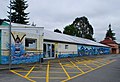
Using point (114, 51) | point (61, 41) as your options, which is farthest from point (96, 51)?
point (114, 51)

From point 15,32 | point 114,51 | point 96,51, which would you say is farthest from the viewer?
point 114,51

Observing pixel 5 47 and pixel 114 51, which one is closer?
pixel 5 47

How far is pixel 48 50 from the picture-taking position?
1336 inches

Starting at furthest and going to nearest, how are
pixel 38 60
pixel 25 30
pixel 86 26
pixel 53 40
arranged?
pixel 86 26 → pixel 53 40 → pixel 38 60 → pixel 25 30

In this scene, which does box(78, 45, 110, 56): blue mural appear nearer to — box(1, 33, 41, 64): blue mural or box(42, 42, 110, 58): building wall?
box(42, 42, 110, 58): building wall

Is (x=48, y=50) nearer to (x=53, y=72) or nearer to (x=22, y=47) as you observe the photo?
(x=22, y=47)

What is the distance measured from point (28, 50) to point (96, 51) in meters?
36.3

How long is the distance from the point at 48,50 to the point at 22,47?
9176 mm

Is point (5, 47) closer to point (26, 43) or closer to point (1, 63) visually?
point (1, 63)

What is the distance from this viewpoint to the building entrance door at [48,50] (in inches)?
1304

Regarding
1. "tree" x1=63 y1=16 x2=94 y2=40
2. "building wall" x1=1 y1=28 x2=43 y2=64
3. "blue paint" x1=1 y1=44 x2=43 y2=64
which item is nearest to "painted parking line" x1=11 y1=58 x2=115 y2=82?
"blue paint" x1=1 y1=44 x2=43 y2=64

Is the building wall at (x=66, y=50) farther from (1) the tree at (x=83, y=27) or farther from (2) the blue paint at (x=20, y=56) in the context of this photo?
(1) the tree at (x=83, y=27)

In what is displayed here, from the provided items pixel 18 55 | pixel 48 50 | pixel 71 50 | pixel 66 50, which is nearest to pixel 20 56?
pixel 18 55

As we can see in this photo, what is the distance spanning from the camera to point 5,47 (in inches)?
904
